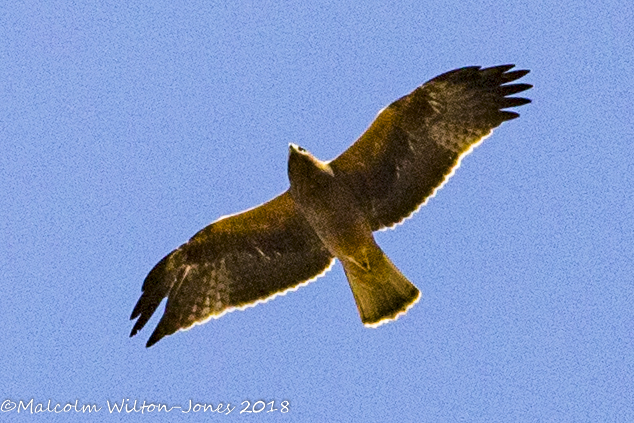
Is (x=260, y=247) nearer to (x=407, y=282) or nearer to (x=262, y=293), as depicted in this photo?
(x=262, y=293)

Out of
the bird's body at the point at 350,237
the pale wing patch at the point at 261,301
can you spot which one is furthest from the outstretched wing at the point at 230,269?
the bird's body at the point at 350,237

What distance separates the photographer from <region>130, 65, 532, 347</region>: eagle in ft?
39.6

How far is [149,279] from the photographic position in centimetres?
1282

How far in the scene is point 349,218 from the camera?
39.6ft

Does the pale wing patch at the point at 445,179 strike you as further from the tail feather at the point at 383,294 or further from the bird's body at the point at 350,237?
the tail feather at the point at 383,294

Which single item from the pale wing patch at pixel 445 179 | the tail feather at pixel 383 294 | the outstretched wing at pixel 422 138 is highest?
the outstretched wing at pixel 422 138

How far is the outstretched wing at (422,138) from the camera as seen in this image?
12078 millimetres

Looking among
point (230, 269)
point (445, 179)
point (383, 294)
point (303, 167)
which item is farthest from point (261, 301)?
point (445, 179)

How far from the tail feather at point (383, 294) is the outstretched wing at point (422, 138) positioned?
517mm

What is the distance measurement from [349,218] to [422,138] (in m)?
1.09

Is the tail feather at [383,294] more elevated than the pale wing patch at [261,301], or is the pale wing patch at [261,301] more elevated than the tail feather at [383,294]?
the pale wing patch at [261,301]

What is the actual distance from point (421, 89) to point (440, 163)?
0.76 meters

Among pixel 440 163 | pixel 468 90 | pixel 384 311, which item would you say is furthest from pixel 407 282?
pixel 468 90

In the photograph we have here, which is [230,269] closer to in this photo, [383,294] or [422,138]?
[383,294]
